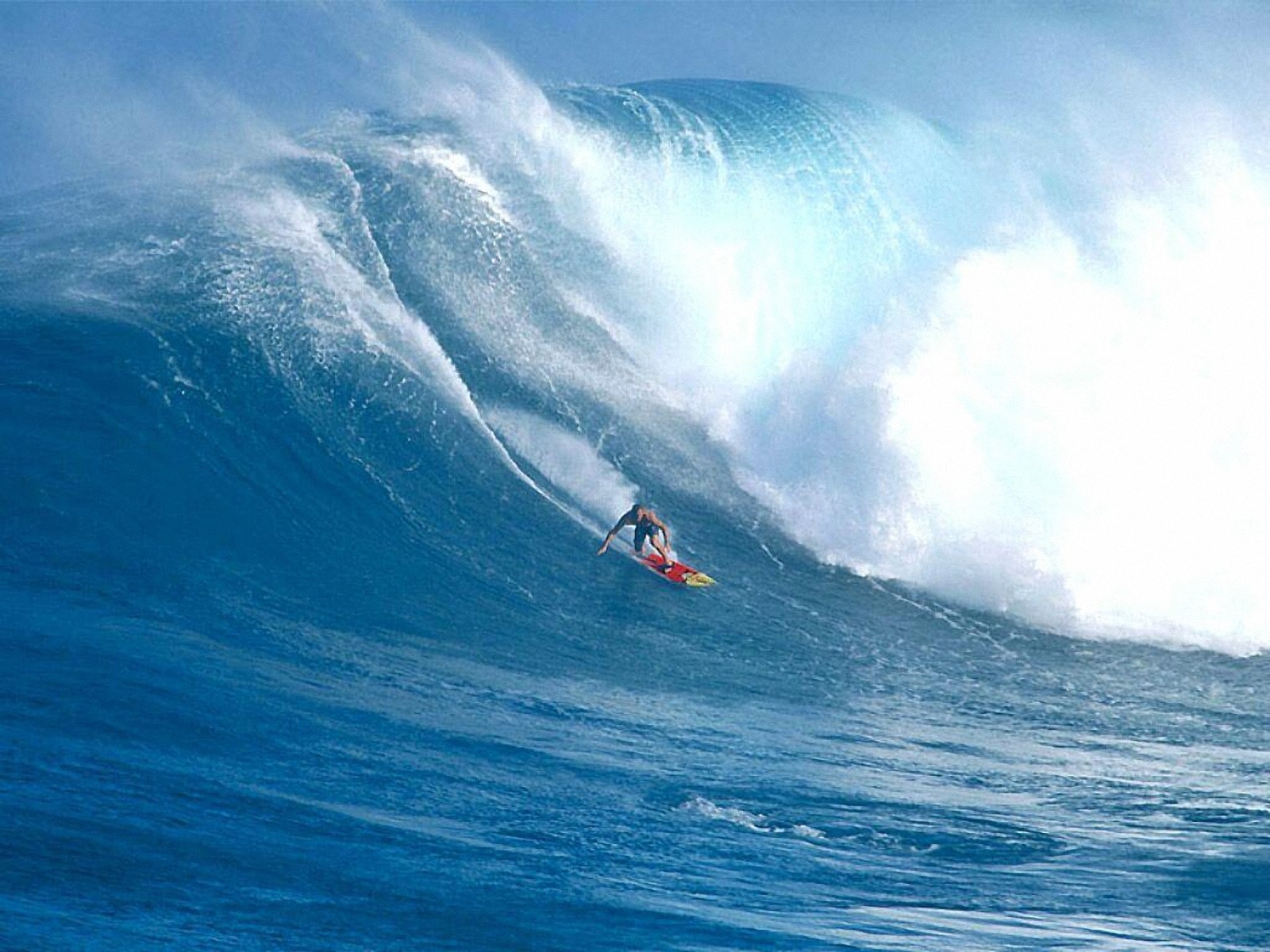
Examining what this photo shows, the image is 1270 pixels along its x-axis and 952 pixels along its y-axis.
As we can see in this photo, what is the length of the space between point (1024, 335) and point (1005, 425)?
1213mm

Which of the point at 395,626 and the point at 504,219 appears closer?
the point at 395,626

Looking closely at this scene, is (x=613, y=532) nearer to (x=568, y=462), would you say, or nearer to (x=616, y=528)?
(x=616, y=528)

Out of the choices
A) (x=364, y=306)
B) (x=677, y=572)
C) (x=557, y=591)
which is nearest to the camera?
(x=557, y=591)

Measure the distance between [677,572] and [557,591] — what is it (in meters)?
1.19

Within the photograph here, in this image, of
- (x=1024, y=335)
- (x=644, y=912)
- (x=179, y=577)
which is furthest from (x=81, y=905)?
(x=1024, y=335)

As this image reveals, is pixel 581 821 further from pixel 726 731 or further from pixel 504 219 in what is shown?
pixel 504 219

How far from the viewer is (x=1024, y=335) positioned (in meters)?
15.3

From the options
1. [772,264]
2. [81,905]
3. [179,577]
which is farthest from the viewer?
[772,264]

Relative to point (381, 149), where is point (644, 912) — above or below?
below

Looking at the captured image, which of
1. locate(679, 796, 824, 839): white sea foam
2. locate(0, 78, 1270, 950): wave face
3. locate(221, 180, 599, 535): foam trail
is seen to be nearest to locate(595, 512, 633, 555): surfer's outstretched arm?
locate(0, 78, 1270, 950): wave face

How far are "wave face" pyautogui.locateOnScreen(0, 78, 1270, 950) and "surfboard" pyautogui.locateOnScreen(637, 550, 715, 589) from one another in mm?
195

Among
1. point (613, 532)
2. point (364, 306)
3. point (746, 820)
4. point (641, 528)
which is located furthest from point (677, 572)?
point (364, 306)

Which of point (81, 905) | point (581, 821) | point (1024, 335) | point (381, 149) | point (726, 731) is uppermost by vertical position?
point (381, 149)

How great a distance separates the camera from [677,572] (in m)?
12.5
